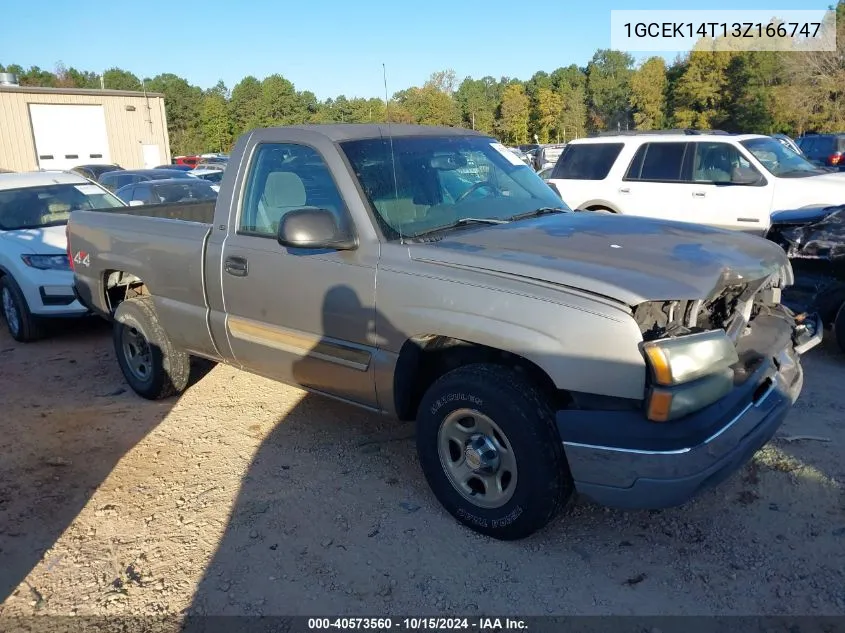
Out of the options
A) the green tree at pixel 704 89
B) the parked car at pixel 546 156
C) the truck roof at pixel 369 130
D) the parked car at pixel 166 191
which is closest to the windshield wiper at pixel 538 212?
the truck roof at pixel 369 130

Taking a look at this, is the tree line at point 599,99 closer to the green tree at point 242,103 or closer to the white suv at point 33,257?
the green tree at point 242,103

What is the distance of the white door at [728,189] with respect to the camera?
8617mm

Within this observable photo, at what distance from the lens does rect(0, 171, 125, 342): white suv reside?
703cm

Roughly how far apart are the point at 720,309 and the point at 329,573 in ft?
7.65

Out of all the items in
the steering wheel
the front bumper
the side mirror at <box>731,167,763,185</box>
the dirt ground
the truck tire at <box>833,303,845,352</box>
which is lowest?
the dirt ground

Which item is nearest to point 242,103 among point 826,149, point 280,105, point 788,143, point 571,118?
point 280,105

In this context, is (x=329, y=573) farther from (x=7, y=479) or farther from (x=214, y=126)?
(x=214, y=126)

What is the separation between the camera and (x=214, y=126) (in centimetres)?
5394

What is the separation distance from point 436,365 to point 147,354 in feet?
9.04

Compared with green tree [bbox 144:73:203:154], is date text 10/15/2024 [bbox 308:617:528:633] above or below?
below

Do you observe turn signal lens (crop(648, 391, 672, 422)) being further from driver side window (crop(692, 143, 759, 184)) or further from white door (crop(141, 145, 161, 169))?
white door (crop(141, 145, 161, 169))

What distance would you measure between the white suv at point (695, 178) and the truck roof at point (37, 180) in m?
6.74

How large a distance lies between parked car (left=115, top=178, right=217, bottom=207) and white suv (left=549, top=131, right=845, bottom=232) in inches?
255

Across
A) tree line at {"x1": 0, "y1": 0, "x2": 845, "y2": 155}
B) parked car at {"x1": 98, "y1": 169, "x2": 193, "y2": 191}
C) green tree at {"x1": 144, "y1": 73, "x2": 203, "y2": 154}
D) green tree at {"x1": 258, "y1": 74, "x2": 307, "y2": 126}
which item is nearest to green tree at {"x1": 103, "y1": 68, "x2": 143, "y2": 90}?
tree line at {"x1": 0, "y1": 0, "x2": 845, "y2": 155}
